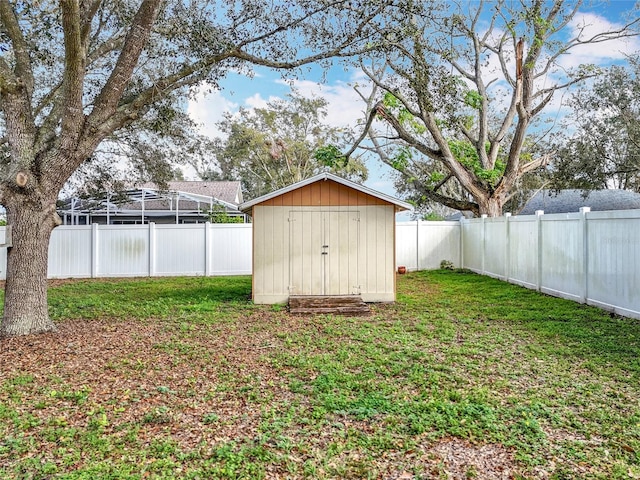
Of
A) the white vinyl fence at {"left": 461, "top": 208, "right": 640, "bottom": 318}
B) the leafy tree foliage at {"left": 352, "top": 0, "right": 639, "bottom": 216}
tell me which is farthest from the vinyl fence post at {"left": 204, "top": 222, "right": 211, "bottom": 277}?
the white vinyl fence at {"left": 461, "top": 208, "right": 640, "bottom": 318}

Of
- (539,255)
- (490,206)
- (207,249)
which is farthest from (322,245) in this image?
(490,206)

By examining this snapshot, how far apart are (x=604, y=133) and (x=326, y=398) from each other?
47.7ft

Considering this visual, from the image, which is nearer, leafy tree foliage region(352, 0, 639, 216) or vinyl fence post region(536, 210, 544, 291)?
vinyl fence post region(536, 210, 544, 291)

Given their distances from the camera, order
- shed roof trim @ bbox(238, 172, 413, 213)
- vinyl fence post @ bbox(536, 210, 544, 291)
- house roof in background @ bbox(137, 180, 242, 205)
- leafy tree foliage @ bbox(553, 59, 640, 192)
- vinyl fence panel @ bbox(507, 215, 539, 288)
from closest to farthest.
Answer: shed roof trim @ bbox(238, 172, 413, 213), vinyl fence post @ bbox(536, 210, 544, 291), vinyl fence panel @ bbox(507, 215, 539, 288), leafy tree foliage @ bbox(553, 59, 640, 192), house roof in background @ bbox(137, 180, 242, 205)

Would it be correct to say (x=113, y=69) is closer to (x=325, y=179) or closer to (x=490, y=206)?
(x=325, y=179)

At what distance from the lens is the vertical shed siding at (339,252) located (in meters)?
8.72

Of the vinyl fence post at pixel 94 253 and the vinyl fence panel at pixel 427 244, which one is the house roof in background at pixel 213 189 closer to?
the vinyl fence post at pixel 94 253

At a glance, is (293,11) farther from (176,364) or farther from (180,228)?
(180,228)

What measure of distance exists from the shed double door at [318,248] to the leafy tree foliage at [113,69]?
3.05 metres

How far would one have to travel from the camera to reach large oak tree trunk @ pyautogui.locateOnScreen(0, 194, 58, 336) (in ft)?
19.2

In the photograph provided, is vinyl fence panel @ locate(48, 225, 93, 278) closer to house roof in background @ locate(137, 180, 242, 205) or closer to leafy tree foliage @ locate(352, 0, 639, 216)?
leafy tree foliage @ locate(352, 0, 639, 216)

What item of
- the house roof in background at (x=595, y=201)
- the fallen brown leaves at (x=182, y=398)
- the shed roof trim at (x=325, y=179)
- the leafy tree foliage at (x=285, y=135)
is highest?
the leafy tree foliage at (x=285, y=135)

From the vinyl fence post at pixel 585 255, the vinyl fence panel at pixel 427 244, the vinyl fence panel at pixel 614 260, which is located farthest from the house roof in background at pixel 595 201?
the vinyl fence panel at pixel 614 260

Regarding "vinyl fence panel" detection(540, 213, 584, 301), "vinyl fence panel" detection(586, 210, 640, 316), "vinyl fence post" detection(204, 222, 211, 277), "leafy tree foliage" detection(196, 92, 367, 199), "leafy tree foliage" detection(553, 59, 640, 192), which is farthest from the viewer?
"leafy tree foliage" detection(196, 92, 367, 199)
